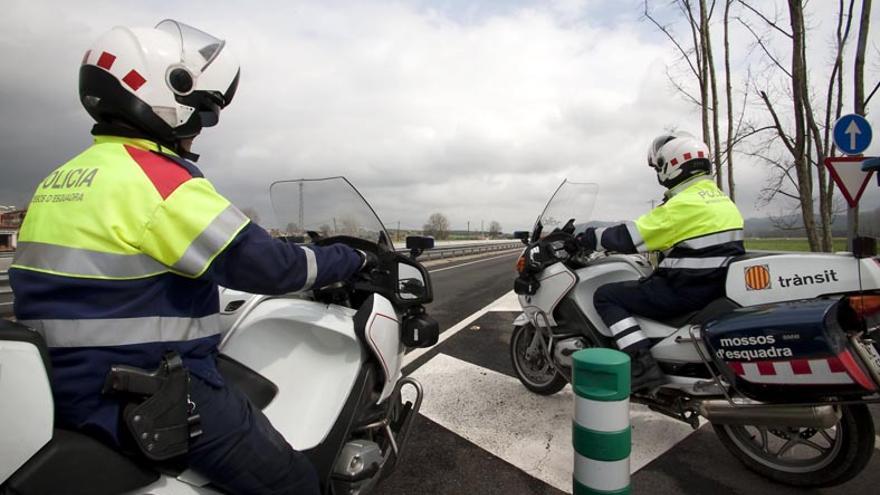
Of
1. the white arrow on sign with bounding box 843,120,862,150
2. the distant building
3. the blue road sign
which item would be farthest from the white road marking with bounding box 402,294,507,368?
the distant building

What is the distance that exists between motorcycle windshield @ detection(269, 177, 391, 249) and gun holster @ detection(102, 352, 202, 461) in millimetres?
1300

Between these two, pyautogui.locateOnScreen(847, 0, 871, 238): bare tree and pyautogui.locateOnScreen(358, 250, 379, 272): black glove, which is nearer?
pyautogui.locateOnScreen(358, 250, 379, 272): black glove

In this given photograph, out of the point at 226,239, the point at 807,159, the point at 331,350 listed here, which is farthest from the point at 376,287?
the point at 807,159

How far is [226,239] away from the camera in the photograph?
152cm

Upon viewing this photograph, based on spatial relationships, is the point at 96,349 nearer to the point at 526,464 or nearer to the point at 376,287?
the point at 376,287

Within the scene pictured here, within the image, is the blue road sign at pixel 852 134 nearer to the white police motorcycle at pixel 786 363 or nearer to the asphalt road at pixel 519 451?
the asphalt road at pixel 519 451

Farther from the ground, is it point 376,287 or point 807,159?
point 807,159

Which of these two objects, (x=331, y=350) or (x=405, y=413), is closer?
(x=331, y=350)

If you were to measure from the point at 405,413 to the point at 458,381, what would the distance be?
196 cm

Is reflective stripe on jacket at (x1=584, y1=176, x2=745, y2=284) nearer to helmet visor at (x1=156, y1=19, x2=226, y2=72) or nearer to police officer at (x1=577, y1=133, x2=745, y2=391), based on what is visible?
police officer at (x1=577, y1=133, x2=745, y2=391)

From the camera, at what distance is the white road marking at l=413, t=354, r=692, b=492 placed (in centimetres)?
310

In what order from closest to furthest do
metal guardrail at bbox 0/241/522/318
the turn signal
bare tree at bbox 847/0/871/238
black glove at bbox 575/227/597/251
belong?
1. the turn signal
2. black glove at bbox 575/227/597/251
3. bare tree at bbox 847/0/871/238
4. metal guardrail at bbox 0/241/522/318

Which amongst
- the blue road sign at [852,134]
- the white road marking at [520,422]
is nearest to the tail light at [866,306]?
the white road marking at [520,422]

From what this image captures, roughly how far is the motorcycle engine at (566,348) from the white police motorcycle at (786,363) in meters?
0.25
